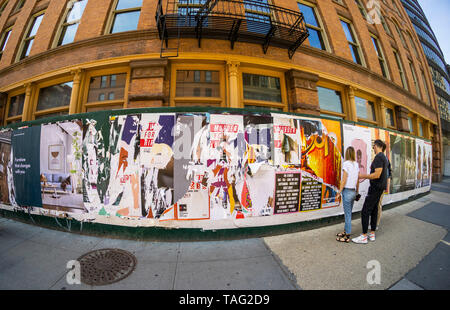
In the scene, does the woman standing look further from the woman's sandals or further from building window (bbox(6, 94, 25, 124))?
building window (bbox(6, 94, 25, 124))

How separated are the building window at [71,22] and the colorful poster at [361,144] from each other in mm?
11759

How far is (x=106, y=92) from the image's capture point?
5.98 meters

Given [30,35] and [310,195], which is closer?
[310,195]

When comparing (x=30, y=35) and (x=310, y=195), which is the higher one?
(x=30, y=35)

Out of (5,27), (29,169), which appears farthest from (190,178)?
(5,27)

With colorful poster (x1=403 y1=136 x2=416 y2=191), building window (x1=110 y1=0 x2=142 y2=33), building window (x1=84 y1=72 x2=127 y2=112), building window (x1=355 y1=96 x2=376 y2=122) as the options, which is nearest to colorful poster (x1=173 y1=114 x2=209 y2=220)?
building window (x1=84 y1=72 x2=127 y2=112)

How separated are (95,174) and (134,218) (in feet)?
4.27

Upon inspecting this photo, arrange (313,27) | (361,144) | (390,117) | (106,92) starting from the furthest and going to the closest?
(390,117) < (313,27) < (106,92) < (361,144)

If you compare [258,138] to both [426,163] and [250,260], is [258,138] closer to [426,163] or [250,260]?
[250,260]

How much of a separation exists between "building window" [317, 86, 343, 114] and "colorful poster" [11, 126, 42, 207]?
963cm

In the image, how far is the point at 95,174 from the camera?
3258mm

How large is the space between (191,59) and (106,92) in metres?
3.61

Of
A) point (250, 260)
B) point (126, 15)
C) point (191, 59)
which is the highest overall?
point (126, 15)

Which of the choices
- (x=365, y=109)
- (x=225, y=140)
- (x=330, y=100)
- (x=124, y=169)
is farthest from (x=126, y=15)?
(x=365, y=109)
